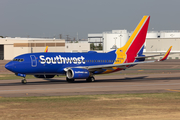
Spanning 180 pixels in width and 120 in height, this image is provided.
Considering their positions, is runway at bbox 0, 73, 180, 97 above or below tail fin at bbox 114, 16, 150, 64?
below

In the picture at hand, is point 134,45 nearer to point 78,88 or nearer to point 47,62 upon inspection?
point 47,62

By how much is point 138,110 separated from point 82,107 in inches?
164

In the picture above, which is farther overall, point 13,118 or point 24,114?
point 24,114

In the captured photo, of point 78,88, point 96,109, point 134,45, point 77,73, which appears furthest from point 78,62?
point 96,109

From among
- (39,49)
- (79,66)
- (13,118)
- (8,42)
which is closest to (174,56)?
(39,49)

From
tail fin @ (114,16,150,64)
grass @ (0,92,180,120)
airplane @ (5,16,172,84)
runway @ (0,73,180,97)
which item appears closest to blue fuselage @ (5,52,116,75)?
airplane @ (5,16,172,84)

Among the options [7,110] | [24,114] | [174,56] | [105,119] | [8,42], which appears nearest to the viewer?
[105,119]

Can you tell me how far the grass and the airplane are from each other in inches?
663

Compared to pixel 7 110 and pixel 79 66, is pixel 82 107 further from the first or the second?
pixel 79 66

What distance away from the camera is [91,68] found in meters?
44.8

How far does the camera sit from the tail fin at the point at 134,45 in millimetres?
50375

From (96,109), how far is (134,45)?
31187 millimetres

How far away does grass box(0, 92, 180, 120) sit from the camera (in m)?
18.5

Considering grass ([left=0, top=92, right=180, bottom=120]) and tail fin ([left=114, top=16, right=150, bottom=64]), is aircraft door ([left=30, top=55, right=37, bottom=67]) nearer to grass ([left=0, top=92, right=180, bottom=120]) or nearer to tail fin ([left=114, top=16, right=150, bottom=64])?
tail fin ([left=114, top=16, right=150, bottom=64])
